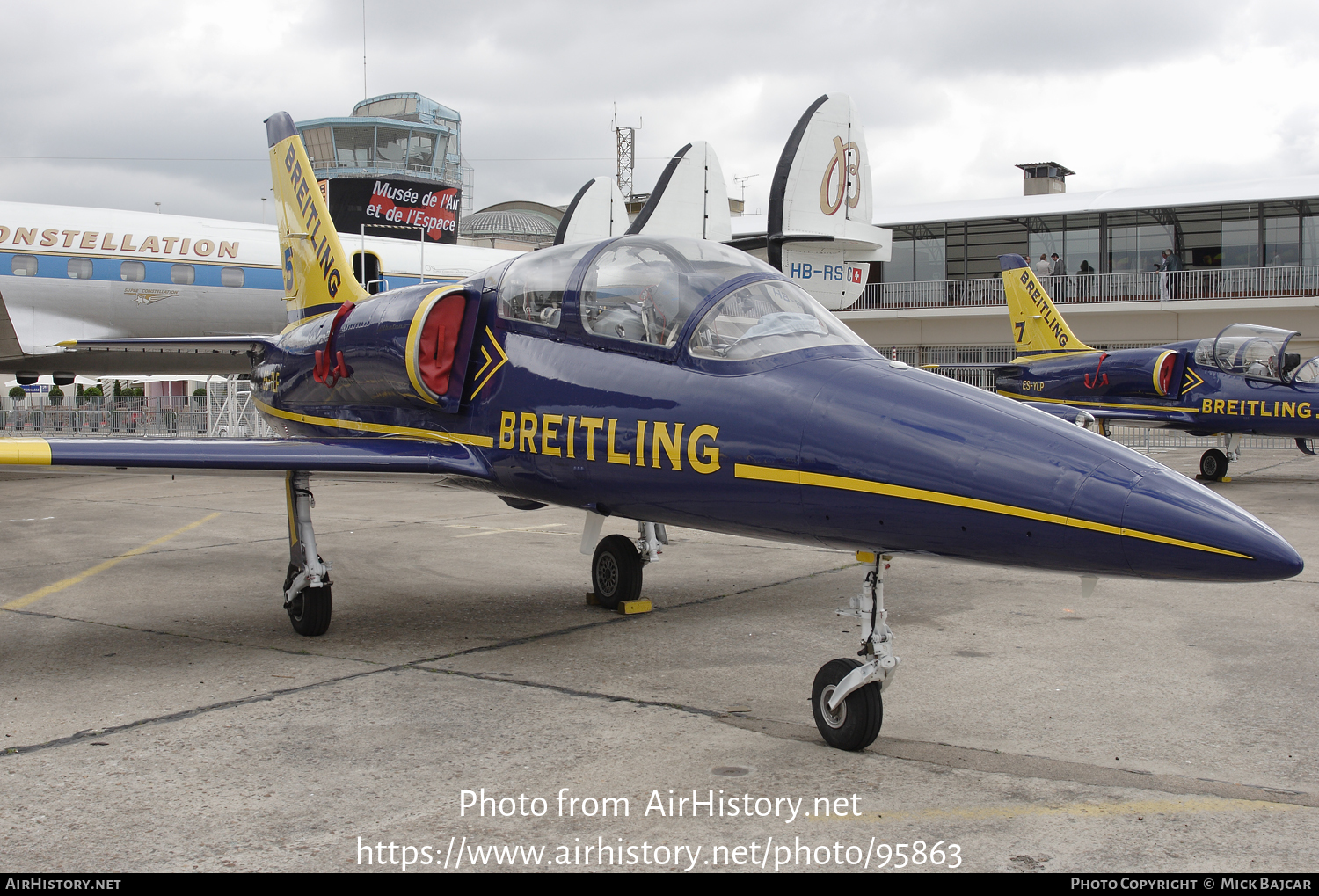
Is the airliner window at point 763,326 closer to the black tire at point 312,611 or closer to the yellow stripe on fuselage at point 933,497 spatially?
the yellow stripe on fuselage at point 933,497

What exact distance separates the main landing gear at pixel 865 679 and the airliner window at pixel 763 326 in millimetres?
1051

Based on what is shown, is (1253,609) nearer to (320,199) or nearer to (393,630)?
(393,630)

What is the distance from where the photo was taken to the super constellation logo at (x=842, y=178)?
1542cm

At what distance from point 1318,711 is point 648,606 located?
4.19m

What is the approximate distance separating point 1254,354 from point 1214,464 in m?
2.09

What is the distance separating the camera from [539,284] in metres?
5.84

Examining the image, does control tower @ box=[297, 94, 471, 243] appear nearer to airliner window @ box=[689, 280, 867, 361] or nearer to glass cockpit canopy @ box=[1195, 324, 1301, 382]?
glass cockpit canopy @ box=[1195, 324, 1301, 382]

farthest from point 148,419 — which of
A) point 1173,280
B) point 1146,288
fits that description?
point 1173,280

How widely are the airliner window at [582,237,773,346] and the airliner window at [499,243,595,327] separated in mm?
245

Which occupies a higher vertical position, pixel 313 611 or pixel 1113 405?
pixel 1113 405

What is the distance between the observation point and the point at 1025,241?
1614 inches

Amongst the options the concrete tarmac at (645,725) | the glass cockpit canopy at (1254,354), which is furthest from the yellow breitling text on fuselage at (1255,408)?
the concrete tarmac at (645,725)

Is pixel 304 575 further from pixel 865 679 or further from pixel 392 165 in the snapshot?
pixel 392 165

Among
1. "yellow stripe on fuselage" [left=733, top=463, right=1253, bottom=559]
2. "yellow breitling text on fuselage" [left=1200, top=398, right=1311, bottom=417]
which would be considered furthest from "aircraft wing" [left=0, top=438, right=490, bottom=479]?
"yellow breitling text on fuselage" [left=1200, top=398, right=1311, bottom=417]
